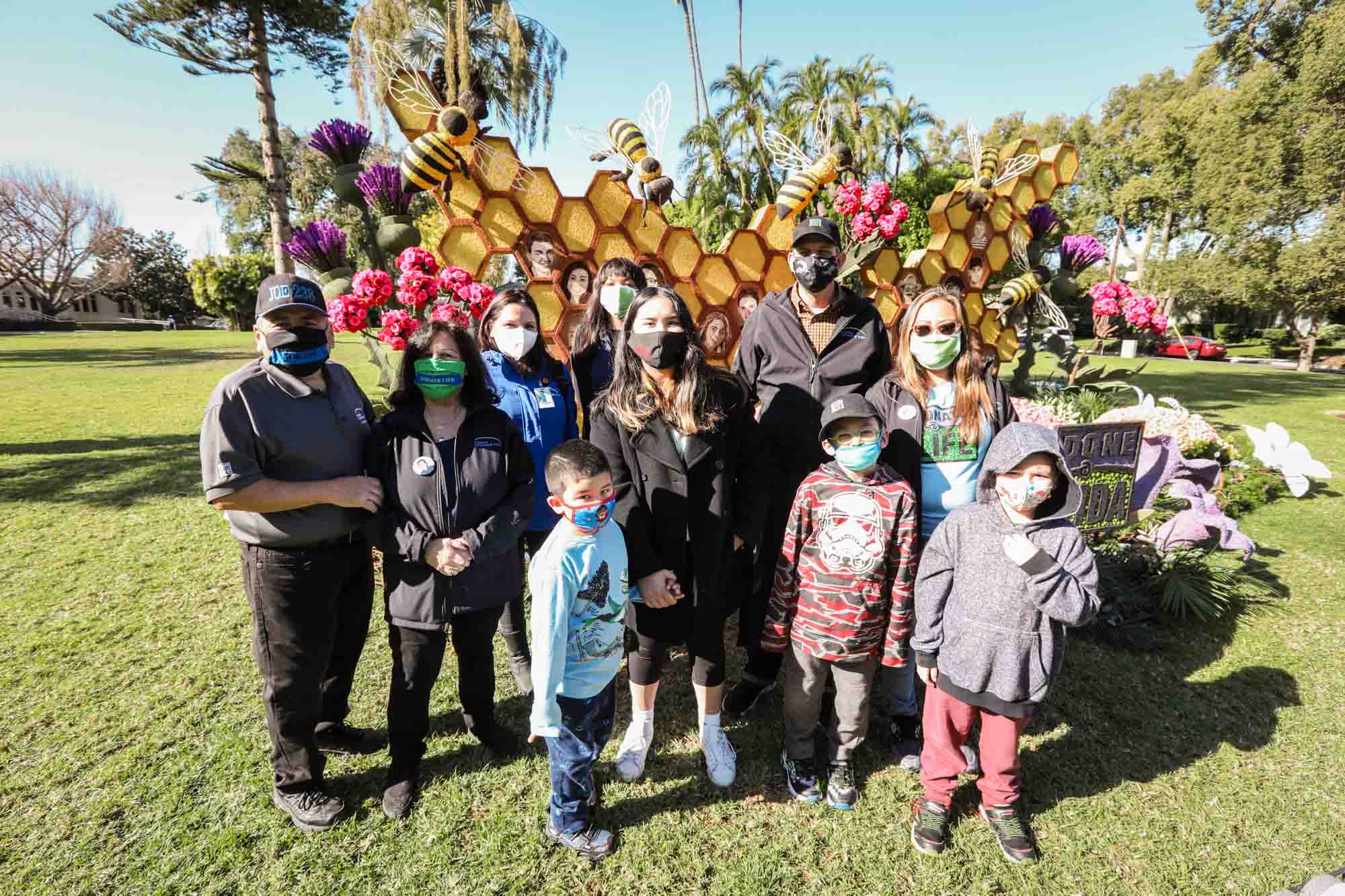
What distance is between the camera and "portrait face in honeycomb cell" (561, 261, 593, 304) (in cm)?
476

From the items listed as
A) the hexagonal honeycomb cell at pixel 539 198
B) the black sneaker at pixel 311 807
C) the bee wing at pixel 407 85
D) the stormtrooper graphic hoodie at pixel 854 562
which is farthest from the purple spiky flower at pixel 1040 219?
the black sneaker at pixel 311 807

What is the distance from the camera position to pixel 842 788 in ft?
8.09

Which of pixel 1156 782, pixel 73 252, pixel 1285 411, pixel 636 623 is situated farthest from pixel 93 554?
pixel 73 252

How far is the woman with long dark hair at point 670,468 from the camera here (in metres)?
2.30

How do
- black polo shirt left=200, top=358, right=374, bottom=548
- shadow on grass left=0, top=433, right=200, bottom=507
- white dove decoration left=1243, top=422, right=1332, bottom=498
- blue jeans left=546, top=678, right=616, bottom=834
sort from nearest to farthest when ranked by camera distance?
black polo shirt left=200, top=358, right=374, bottom=548, blue jeans left=546, top=678, right=616, bottom=834, shadow on grass left=0, top=433, right=200, bottom=507, white dove decoration left=1243, top=422, right=1332, bottom=498

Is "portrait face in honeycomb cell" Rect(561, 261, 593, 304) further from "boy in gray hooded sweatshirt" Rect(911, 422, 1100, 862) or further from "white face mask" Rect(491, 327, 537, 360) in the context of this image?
"boy in gray hooded sweatshirt" Rect(911, 422, 1100, 862)

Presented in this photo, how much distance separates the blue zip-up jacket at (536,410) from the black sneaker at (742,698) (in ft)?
4.29

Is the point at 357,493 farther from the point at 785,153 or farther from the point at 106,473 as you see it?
the point at 106,473

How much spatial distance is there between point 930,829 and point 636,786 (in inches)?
46.8

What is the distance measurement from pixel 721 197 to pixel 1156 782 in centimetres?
2037

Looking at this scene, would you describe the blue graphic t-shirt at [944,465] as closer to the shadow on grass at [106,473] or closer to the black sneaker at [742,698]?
the black sneaker at [742,698]

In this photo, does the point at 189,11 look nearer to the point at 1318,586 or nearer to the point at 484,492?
the point at 484,492

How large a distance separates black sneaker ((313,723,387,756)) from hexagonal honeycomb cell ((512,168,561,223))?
140 inches

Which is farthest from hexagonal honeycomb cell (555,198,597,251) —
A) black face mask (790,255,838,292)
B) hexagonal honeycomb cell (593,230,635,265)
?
black face mask (790,255,838,292)
